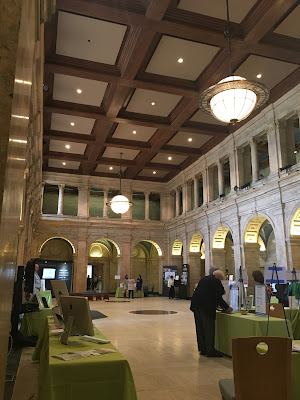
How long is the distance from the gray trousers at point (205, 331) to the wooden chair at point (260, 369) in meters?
3.53

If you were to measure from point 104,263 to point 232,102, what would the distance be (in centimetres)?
2140

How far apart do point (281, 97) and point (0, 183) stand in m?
13.9

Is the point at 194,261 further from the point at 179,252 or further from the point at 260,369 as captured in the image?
the point at 260,369

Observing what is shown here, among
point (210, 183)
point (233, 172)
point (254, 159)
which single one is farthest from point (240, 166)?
point (210, 183)

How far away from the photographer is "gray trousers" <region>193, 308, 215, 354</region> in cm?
584

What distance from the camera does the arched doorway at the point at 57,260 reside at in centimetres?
2308

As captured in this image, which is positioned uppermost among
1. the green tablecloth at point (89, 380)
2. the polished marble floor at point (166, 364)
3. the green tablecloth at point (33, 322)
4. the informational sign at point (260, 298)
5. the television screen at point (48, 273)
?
the television screen at point (48, 273)

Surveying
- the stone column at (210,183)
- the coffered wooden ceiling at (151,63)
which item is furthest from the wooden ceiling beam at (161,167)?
the coffered wooden ceiling at (151,63)

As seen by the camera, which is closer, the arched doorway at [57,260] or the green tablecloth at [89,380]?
the green tablecloth at [89,380]

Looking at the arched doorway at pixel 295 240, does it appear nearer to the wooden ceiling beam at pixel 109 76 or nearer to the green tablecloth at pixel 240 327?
the wooden ceiling beam at pixel 109 76

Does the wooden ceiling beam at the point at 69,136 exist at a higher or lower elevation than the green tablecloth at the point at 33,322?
higher

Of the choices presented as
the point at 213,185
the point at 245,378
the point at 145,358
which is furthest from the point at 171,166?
the point at 245,378

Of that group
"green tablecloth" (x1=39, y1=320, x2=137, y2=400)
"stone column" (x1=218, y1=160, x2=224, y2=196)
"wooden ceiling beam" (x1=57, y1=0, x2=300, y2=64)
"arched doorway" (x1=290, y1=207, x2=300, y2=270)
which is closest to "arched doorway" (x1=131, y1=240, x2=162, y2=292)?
"stone column" (x1=218, y1=160, x2=224, y2=196)

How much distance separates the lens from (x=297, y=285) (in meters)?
8.00
